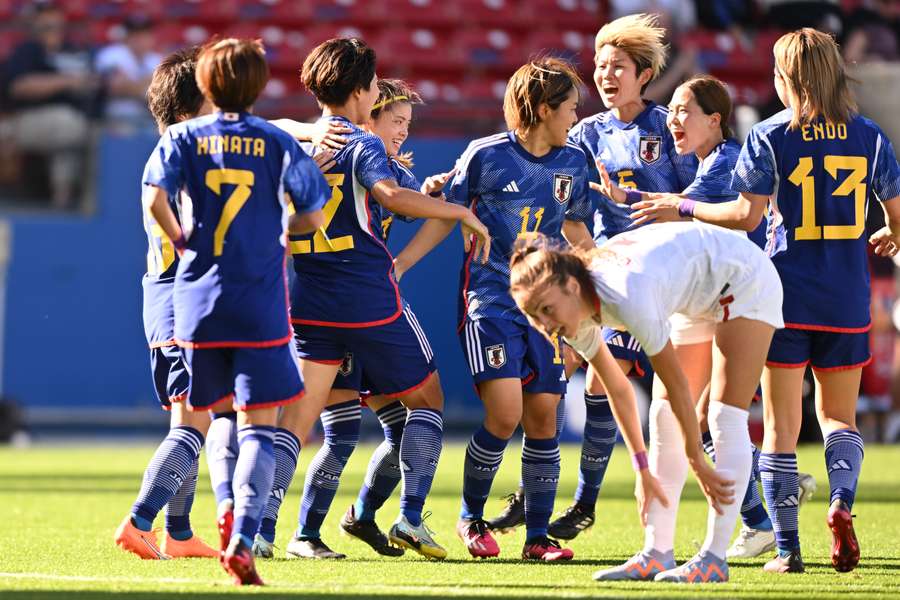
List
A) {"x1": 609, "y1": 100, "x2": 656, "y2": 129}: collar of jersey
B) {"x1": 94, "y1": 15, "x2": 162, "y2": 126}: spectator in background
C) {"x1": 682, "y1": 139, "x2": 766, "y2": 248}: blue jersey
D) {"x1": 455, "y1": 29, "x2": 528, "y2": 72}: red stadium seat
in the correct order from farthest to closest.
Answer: {"x1": 455, "y1": 29, "x2": 528, "y2": 72}: red stadium seat
{"x1": 94, "y1": 15, "x2": 162, "y2": 126}: spectator in background
{"x1": 609, "y1": 100, "x2": 656, "y2": 129}: collar of jersey
{"x1": 682, "y1": 139, "x2": 766, "y2": 248}: blue jersey

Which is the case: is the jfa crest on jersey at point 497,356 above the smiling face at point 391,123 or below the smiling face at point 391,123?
below

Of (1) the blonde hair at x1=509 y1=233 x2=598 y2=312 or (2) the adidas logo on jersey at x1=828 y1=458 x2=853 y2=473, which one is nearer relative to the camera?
(1) the blonde hair at x1=509 y1=233 x2=598 y2=312

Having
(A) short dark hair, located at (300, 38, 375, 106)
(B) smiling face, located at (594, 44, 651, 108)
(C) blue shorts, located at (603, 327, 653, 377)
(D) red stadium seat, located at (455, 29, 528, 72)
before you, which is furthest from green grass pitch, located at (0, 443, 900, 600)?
(D) red stadium seat, located at (455, 29, 528, 72)

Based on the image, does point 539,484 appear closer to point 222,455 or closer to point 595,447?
point 595,447

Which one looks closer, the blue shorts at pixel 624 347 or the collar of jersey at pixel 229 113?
the collar of jersey at pixel 229 113

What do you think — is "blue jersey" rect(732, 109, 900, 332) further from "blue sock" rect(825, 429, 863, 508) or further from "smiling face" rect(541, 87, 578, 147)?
"smiling face" rect(541, 87, 578, 147)

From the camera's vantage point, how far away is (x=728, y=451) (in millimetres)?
4648

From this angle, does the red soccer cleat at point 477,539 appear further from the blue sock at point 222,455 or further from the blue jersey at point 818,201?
the blue jersey at point 818,201

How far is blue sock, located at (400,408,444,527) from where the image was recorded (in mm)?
5402

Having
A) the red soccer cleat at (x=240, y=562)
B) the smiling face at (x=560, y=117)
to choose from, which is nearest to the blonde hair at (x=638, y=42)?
the smiling face at (x=560, y=117)

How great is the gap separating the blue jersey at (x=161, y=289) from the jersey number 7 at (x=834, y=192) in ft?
7.78

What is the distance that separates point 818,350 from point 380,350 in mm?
1682

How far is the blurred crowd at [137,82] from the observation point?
1366 cm

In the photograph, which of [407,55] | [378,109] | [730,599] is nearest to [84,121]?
[407,55]
